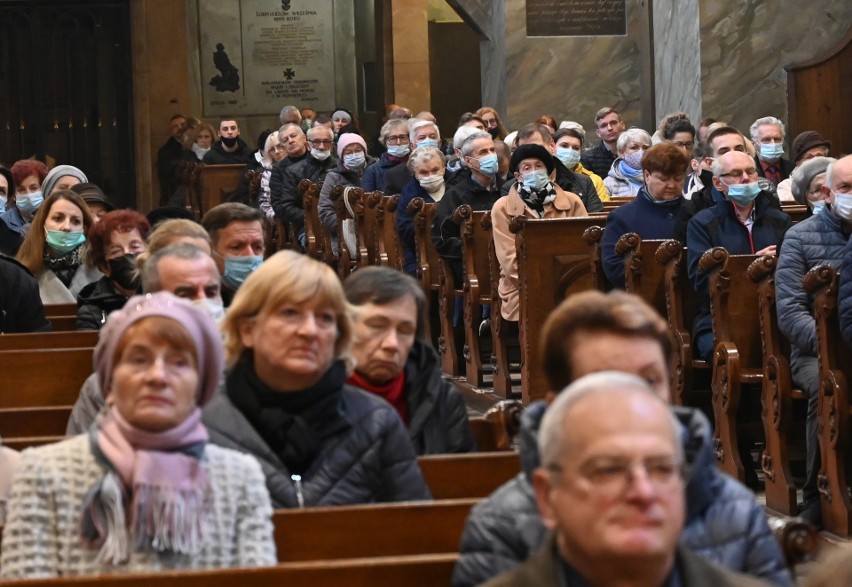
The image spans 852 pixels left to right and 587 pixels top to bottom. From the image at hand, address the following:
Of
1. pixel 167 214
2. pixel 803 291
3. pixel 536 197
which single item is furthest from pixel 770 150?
pixel 167 214

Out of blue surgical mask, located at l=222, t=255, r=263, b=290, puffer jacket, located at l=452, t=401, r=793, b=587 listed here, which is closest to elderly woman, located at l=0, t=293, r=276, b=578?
puffer jacket, located at l=452, t=401, r=793, b=587

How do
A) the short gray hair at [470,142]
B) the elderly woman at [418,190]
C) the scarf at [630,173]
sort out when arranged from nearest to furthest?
the short gray hair at [470,142] < the elderly woman at [418,190] < the scarf at [630,173]

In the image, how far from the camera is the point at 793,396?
20.9 feet

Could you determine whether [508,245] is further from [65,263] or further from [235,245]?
[235,245]

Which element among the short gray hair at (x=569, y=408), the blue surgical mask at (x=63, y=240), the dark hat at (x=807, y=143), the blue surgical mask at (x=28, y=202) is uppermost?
the dark hat at (x=807, y=143)

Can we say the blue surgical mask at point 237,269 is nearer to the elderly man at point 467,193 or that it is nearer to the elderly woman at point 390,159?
the elderly man at point 467,193

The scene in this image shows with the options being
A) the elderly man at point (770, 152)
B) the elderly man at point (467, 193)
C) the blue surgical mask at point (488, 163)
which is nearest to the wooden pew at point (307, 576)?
the elderly man at point (467, 193)

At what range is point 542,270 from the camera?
27.2ft

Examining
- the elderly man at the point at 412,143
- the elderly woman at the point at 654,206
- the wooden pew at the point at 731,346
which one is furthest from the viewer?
the elderly man at the point at 412,143

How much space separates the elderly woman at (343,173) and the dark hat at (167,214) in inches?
195

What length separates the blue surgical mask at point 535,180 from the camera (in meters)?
8.96

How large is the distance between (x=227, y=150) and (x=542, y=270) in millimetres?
10510

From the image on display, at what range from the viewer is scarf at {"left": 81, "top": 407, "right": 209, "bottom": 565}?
303cm

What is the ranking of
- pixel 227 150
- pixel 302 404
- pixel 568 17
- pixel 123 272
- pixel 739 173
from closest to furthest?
pixel 302 404 → pixel 123 272 → pixel 739 173 → pixel 568 17 → pixel 227 150
